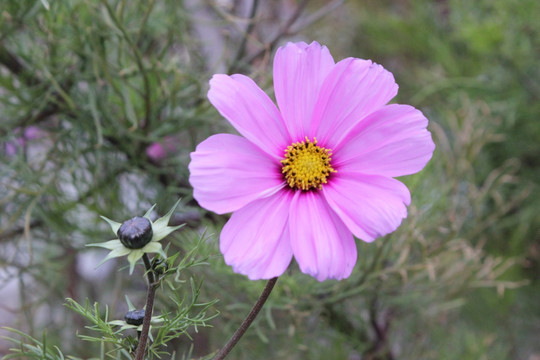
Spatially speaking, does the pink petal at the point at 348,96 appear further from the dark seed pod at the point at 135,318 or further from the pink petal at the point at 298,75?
the dark seed pod at the point at 135,318

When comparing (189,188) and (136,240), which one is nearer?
(136,240)

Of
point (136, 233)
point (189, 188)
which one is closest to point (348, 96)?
point (136, 233)

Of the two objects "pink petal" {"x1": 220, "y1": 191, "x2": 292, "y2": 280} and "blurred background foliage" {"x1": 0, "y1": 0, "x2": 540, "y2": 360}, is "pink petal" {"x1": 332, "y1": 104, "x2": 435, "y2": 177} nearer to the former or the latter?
"pink petal" {"x1": 220, "y1": 191, "x2": 292, "y2": 280}

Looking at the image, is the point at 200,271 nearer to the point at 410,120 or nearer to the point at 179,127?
the point at 179,127

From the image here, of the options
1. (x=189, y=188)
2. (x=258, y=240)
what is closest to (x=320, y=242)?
(x=258, y=240)

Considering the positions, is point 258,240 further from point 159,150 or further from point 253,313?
point 159,150

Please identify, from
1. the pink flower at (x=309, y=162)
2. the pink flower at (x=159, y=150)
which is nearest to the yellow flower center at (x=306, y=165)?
the pink flower at (x=309, y=162)

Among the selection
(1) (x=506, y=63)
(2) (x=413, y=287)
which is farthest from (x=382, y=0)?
(2) (x=413, y=287)

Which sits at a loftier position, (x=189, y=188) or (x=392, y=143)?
(x=392, y=143)
